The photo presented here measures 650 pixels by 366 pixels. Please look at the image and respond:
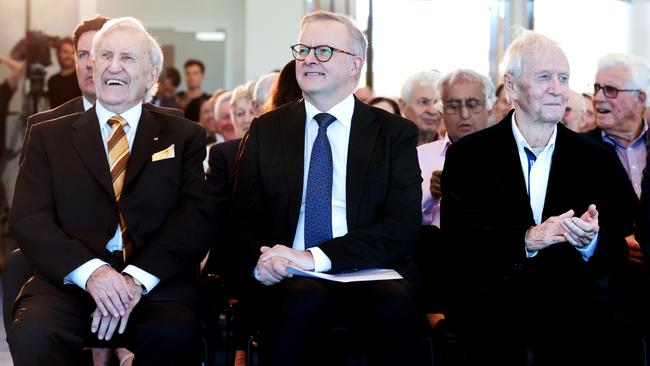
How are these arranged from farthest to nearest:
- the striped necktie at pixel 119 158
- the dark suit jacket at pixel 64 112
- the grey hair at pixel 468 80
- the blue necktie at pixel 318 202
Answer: the grey hair at pixel 468 80 < the dark suit jacket at pixel 64 112 < the blue necktie at pixel 318 202 < the striped necktie at pixel 119 158

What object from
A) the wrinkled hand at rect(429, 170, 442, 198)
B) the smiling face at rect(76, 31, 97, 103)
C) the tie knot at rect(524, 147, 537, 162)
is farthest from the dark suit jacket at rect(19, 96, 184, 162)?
the tie knot at rect(524, 147, 537, 162)

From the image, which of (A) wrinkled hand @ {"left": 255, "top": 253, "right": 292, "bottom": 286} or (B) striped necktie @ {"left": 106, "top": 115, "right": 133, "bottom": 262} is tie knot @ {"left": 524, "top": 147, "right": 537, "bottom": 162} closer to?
(A) wrinkled hand @ {"left": 255, "top": 253, "right": 292, "bottom": 286}

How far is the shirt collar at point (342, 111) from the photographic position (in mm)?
3918

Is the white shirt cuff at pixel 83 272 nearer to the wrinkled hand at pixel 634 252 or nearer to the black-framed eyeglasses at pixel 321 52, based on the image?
the black-framed eyeglasses at pixel 321 52

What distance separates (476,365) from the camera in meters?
3.85

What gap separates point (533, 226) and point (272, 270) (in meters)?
0.98

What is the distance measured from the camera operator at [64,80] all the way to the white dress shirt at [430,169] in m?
4.12

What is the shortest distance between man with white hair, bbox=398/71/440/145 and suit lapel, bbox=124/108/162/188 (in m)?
2.23

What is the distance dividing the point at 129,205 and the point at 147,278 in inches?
11.3

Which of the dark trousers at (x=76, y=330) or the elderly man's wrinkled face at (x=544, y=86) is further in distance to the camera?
the elderly man's wrinkled face at (x=544, y=86)

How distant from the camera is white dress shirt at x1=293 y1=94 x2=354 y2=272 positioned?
3814 mm

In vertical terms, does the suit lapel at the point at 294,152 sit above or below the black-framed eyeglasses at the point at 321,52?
below

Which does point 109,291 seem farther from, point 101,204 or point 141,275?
point 101,204

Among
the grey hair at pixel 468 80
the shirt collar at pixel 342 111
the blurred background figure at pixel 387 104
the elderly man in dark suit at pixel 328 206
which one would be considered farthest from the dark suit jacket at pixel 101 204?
the blurred background figure at pixel 387 104
